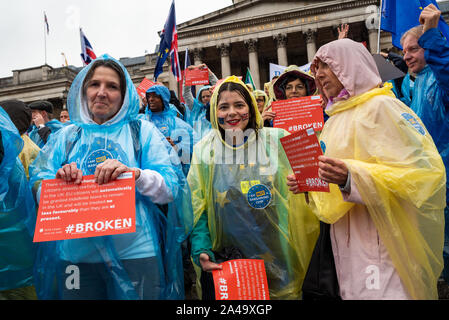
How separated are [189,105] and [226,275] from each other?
6428mm

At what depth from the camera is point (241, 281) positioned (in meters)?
2.11

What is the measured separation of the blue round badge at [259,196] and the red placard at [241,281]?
409 millimetres

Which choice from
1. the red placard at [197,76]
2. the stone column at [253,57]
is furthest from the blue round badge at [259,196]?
the stone column at [253,57]

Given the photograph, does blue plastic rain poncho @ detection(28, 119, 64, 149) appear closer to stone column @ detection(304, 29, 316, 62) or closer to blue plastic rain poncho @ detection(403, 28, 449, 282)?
blue plastic rain poncho @ detection(403, 28, 449, 282)

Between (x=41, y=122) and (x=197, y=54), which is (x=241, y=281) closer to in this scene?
(x=41, y=122)

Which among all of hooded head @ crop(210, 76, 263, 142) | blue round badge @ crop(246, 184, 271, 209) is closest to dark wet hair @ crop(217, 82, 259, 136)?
hooded head @ crop(210, 76, 263, 142)

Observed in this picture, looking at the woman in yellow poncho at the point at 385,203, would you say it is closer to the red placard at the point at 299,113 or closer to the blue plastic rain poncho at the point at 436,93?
the blue plastic rain poncho at the point at 436,93

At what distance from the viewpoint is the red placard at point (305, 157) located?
183 cm

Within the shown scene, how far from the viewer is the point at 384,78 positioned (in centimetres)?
371

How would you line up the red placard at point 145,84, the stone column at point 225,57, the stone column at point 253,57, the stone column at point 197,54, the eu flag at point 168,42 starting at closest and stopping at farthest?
the red placard at point 145,84, the eu flag at point 168,42, the stone column at point 253,57, the stone column at point 225,57, the stone column at point 197,54

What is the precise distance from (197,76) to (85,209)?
614cm

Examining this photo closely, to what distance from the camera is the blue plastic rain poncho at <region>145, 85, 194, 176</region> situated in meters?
5.12

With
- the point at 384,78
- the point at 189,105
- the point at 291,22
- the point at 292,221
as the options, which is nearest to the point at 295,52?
the point at 291,22
